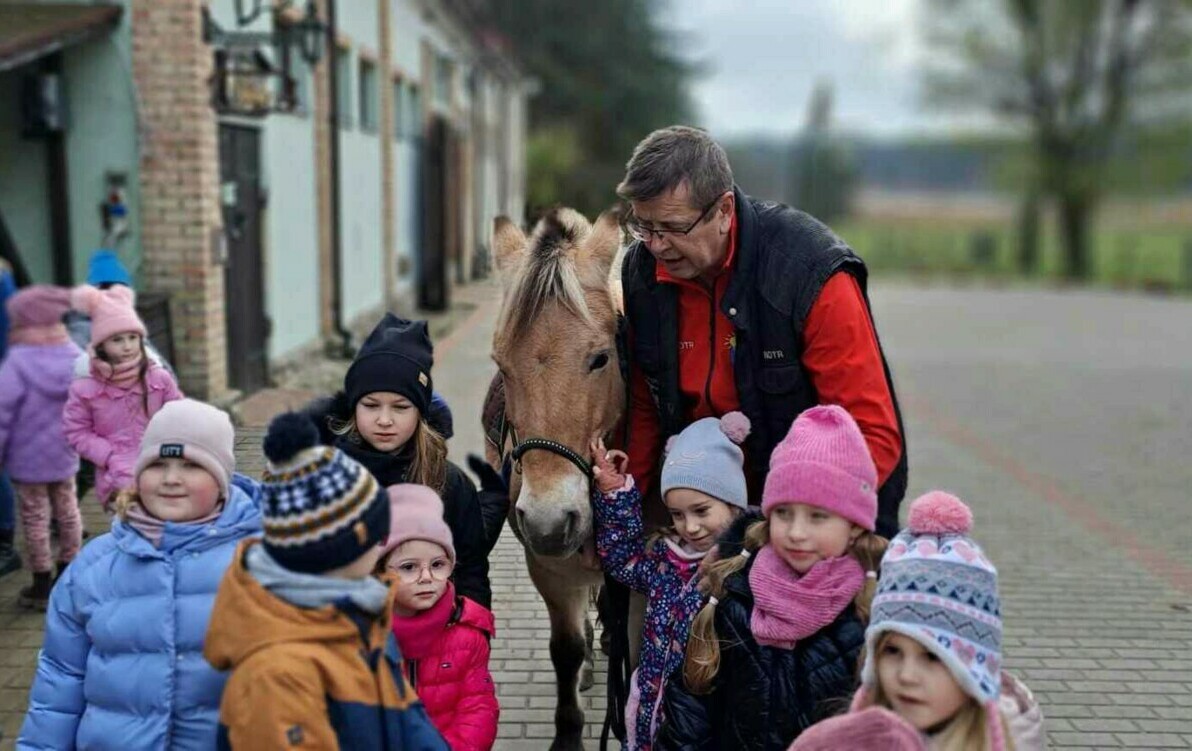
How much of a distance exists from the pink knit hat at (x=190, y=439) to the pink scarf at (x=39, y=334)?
11.0ft

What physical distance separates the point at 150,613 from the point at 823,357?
188 cm

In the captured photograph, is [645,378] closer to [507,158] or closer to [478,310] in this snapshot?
[478,310]

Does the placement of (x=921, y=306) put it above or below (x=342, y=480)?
below

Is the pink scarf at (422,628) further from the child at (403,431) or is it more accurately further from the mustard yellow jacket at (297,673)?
the mustard yellow jacket at (297,673)

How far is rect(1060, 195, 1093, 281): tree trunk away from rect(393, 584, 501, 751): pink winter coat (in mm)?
40760

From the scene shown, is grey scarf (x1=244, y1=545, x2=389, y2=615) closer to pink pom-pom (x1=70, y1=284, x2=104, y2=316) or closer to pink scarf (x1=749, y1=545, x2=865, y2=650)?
pink scarf (x1=749, y1=545, x2=865, y2=650)

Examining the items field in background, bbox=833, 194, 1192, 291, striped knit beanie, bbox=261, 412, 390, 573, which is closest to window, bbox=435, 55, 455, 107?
field in background, bbox=833, 194, 1192, 291

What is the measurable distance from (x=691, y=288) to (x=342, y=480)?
1400 mm

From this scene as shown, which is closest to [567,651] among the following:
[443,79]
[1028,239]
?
[443,79]

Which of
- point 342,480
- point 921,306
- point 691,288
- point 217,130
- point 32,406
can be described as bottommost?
point 921,306

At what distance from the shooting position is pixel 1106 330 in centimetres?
2230

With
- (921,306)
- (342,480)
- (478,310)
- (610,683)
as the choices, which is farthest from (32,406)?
(921,306)

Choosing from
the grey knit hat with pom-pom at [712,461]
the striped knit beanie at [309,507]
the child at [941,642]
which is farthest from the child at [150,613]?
the child at [941,642]

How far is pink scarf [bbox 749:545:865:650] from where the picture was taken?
2729mm
